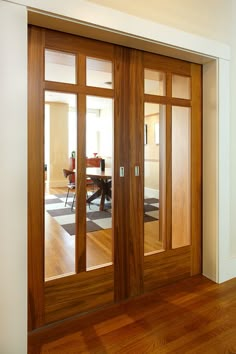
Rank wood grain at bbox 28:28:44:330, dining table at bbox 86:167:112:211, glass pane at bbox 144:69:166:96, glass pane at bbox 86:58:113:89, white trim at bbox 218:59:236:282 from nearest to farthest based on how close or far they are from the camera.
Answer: wood grain at bbox 28:28:44:330, glass pane at bbox 86:58:113:89, glass pane at bbox 144:69:166:96, white trim at bbox 218:59:236:282, dining table at bbox 86:167:112:211

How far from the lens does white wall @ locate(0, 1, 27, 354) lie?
1.35 m

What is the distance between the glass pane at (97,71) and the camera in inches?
72.7

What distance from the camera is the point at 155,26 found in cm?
182

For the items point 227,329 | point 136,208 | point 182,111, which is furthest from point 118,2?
point 227,329

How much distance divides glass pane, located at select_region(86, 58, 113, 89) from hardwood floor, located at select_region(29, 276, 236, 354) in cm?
171

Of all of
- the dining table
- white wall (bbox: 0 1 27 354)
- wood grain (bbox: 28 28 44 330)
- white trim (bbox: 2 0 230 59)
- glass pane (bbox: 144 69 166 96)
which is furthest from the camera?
the dining table

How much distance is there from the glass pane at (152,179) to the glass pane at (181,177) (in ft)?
0.56

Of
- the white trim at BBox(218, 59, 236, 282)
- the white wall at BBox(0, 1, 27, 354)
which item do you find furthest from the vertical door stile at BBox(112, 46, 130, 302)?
the white trim at BBox(218, 59, 236, 282)

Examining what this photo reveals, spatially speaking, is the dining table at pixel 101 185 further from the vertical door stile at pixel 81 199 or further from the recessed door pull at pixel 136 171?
the recessed door pull at pixel 136 171

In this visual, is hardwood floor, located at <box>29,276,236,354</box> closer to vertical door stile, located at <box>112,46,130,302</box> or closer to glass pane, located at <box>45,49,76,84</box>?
vertical door stile, located at <box>112,46,130,302</box>

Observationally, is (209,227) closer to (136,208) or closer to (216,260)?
(216,260)

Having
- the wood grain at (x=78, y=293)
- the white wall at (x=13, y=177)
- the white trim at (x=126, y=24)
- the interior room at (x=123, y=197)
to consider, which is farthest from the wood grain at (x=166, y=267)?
the white trim at (x=126, y=24)

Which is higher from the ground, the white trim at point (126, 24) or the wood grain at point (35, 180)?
the white trim at point (126, 24)

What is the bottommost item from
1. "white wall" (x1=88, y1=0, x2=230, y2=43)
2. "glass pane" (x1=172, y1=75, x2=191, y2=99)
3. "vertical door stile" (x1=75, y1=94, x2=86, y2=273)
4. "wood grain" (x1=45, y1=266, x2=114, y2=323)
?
"wood grain" (x1=45, y1=266, x2=114, y2=323)
